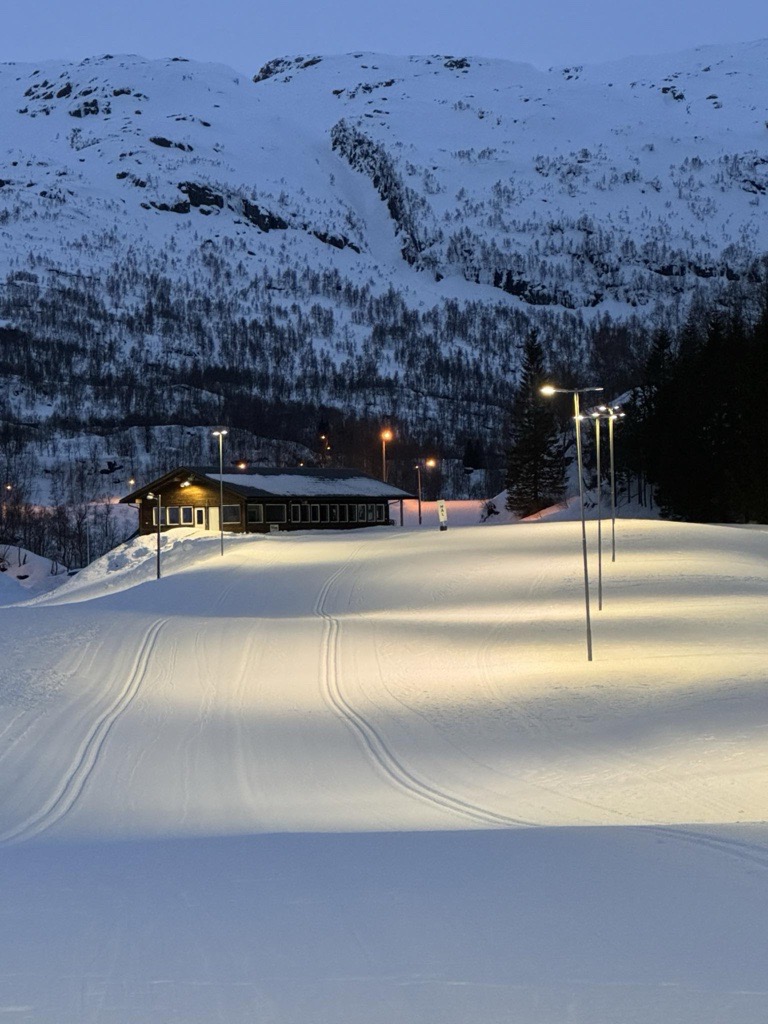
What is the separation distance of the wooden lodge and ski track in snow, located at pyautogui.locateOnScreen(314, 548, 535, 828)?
47013 millimetres

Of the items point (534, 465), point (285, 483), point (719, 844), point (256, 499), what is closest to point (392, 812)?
point (719, 844)

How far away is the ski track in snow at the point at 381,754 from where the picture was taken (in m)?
16.1

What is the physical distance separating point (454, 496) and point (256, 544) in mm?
130893

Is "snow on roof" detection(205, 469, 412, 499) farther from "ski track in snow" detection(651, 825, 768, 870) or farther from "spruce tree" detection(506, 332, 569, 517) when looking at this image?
"ski track in snow" detection(651, 825, 768, 870)

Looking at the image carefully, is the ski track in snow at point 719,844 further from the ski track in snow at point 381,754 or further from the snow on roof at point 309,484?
the snow on roof at point 309,484

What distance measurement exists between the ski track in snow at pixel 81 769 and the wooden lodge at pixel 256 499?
50.9 m

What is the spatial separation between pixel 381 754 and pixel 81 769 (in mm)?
5391

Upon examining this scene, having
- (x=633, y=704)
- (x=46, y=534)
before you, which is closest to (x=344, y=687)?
(x=633, y=704)

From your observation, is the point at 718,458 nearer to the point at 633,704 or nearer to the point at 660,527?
the point at 660,527

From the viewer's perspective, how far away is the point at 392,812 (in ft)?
54.0

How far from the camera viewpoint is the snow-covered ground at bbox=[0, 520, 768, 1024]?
8.57 metres

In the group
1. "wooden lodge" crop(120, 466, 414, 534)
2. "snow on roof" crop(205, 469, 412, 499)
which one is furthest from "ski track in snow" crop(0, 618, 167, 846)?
"snow on roof" crop(205, 469, 412, 499)

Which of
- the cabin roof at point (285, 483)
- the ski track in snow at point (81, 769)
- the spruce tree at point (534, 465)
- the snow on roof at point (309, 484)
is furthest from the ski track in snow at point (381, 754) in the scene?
the spruce tree at point (534, 465)

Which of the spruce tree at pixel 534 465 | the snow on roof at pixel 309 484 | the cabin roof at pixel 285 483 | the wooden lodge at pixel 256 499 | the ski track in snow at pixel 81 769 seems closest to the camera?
the ski track in snow at pixel 81 769
